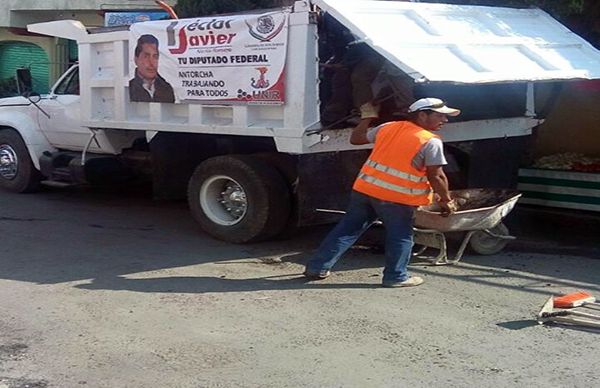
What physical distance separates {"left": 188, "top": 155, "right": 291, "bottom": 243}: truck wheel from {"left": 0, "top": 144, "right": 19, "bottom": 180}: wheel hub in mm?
3819

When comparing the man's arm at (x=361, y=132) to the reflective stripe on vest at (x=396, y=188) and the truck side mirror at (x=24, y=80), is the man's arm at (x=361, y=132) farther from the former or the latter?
the truck side mirror at (x=24, y=80)

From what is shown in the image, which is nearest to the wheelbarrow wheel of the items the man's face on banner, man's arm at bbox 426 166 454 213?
man's arm at bbox 426 166 454 213

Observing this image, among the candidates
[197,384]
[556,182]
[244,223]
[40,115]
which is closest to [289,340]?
[197,384]

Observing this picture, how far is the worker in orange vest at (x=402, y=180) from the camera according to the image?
6707 mm

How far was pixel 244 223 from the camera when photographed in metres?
8.41

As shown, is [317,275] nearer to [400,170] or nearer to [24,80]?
[400,170]

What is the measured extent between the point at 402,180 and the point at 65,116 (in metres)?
5.64

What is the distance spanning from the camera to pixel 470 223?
7.48 meters

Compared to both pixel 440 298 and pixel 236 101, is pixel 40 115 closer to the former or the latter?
pixel 236 101

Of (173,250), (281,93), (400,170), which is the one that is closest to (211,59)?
(281,93)

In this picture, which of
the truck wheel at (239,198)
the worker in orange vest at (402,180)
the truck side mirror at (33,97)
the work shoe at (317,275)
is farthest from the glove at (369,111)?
the truck side mirror at (33,97)

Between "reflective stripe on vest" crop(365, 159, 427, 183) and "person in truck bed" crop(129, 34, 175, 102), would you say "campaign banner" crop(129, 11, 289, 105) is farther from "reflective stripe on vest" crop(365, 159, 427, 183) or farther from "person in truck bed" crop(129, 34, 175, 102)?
"reflective stripe on vest" crop(365, 159, 427, 183)

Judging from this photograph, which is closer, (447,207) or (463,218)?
(447,207)

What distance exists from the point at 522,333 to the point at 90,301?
316 centimetres
